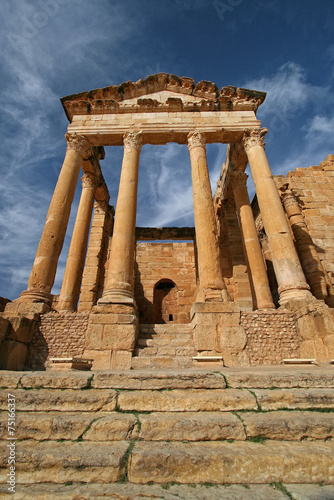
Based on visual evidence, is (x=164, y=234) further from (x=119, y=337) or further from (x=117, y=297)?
(x=119, y=337)

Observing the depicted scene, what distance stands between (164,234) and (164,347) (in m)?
11.3

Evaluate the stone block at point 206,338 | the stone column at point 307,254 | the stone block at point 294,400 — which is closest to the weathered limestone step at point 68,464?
the stone block at point 294,400

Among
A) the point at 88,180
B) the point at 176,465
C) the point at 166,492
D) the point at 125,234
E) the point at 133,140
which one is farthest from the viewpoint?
the point at 88,180

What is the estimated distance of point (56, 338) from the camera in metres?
8.62

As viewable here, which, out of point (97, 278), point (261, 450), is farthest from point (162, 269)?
point (261, 450)

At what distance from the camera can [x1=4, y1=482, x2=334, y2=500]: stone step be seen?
2.14 m

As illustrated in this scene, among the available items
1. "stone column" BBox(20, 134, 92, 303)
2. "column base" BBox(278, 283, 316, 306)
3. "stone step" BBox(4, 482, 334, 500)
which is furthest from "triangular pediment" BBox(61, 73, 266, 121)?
"stone step" BBox(4, 482, 334, 500)

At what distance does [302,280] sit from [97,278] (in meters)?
10.8

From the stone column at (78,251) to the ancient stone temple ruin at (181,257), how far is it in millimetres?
69

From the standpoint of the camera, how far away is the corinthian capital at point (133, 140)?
40.8 ft

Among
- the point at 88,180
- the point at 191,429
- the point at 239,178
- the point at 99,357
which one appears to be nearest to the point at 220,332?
the point at 99,357

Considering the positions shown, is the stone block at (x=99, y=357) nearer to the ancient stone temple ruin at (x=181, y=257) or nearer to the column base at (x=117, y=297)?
the ancient stone temple ruin at (x=181, y=257)

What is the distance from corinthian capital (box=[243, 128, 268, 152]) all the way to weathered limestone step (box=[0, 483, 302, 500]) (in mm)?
12650

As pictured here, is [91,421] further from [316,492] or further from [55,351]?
[55,351]
